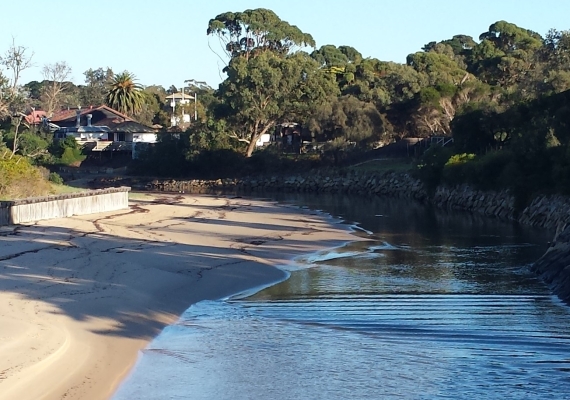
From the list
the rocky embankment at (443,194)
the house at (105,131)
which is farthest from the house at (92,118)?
the rocky embankment at (443,194)

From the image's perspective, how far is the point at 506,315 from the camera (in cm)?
1856

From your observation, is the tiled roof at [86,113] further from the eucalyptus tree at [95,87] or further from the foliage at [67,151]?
the eucalyptus tree at [95,87]

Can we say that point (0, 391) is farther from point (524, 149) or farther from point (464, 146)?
point (464, 146)

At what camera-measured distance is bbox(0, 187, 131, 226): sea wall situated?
1180 inches

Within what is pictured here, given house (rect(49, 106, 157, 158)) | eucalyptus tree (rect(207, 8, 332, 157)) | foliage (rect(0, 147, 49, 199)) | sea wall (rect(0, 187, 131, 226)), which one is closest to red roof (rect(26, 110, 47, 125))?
house (rect(49, 106, 157, 158))

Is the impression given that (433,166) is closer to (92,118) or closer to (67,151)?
(67,151)

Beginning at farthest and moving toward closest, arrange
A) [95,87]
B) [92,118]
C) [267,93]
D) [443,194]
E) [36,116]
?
[95,87], [36,116], [92,118], [267,93], [443,194]

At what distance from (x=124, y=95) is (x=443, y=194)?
2322 inches

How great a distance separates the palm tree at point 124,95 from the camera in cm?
10481

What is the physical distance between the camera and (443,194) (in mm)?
55812

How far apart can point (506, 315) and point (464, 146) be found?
41.0 metres

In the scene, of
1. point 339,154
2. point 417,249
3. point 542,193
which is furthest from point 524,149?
point 339,154

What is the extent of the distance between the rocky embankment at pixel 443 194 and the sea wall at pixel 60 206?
17787 millimetres

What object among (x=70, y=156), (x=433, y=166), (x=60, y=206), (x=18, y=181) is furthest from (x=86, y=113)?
(x=60, y=206)
